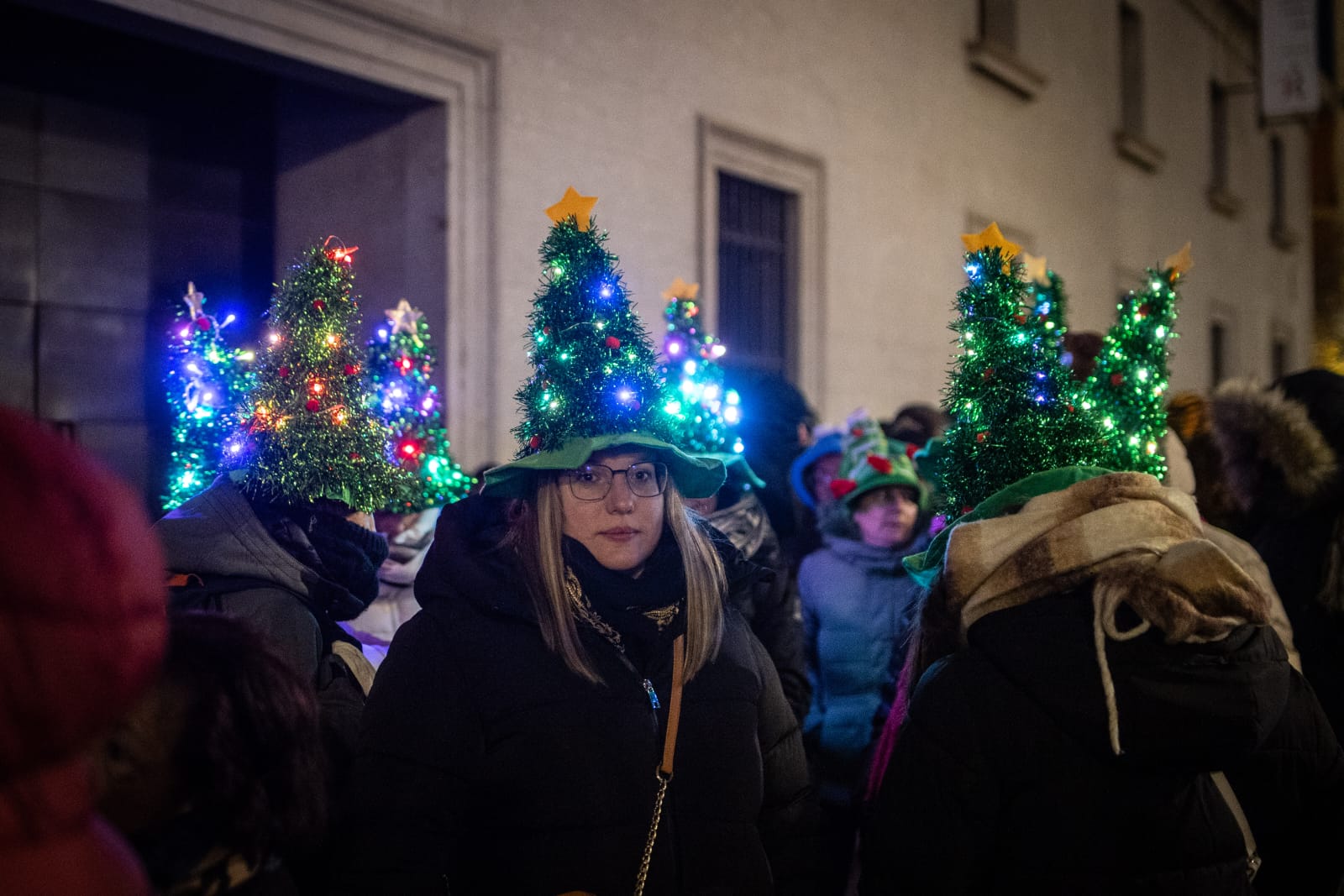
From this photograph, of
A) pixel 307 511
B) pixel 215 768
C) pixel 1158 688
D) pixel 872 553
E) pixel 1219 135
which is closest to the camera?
pixel 215 768

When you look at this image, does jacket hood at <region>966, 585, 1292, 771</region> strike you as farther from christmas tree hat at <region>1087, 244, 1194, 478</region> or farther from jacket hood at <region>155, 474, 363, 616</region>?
jacket hood at <region>155, 474, 363, 616</region>

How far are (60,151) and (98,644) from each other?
459 centimetres

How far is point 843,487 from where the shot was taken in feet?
14.2

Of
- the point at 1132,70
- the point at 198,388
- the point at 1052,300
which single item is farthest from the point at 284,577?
the point at 1132,70

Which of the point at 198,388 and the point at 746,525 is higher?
the point at 198,388

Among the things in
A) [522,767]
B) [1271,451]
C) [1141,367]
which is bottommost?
[522,767]

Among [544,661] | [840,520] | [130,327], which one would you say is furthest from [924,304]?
[544,661]

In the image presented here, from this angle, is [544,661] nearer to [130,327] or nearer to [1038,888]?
[1038,888]

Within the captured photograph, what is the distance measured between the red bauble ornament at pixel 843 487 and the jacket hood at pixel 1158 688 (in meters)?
2.32

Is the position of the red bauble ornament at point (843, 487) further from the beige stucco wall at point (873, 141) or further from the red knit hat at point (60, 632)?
the red knit hat at point (60, 632)

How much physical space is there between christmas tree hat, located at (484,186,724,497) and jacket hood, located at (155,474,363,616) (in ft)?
1.67

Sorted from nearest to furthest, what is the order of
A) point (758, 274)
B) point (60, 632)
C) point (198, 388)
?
1. point (60, 632)
2. point (198, 388)
3. point (758, 274)

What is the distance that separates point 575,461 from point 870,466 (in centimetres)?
215

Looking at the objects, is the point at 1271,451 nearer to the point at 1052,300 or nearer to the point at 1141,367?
the point at 1141,367
